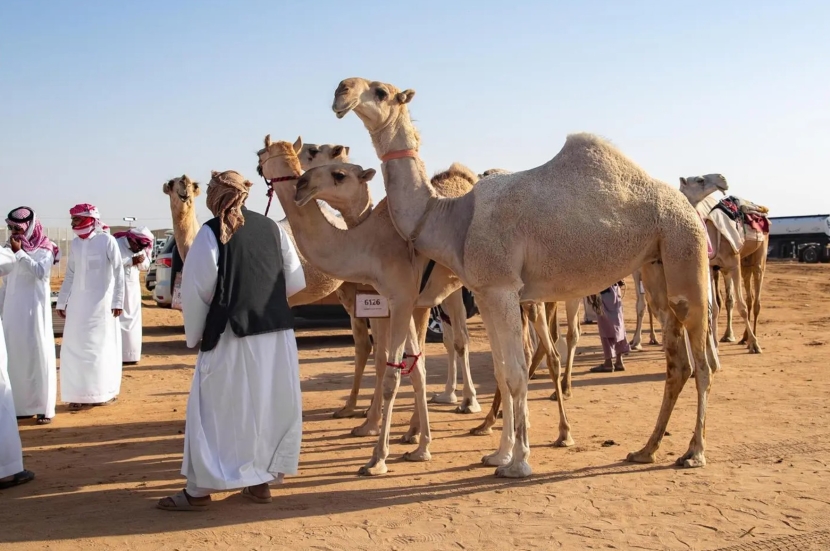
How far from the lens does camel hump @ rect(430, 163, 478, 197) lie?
27.5 ft

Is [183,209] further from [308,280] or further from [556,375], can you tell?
[556,375]

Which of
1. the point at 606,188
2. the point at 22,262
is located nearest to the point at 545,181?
the point at 606,188

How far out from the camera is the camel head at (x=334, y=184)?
23.3 feet

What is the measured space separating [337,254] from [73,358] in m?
4.66

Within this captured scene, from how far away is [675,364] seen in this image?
7246 millimetres

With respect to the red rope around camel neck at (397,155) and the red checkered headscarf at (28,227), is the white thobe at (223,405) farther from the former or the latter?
the red checkered headscarf at (28,227)

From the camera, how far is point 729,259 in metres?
14.5

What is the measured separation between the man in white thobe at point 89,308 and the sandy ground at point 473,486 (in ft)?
1.19

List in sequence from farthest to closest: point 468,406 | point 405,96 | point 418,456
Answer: point 468,406 → point 418,456 → point 405,96

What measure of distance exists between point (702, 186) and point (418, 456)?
714cm

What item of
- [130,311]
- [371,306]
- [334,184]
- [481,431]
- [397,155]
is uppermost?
[397,155]

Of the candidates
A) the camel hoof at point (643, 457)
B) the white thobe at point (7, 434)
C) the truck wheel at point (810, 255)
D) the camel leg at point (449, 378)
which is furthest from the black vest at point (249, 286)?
the truck wheel at point (810, 255)

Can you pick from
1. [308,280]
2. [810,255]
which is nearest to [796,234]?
[810,255]

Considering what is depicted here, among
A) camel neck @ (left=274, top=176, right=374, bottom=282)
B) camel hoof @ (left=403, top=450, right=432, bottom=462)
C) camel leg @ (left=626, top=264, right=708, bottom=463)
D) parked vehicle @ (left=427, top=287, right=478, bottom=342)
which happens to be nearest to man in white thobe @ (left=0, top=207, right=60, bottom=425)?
camel neck @ (left=274, top=176, right=374, bottom=282)
